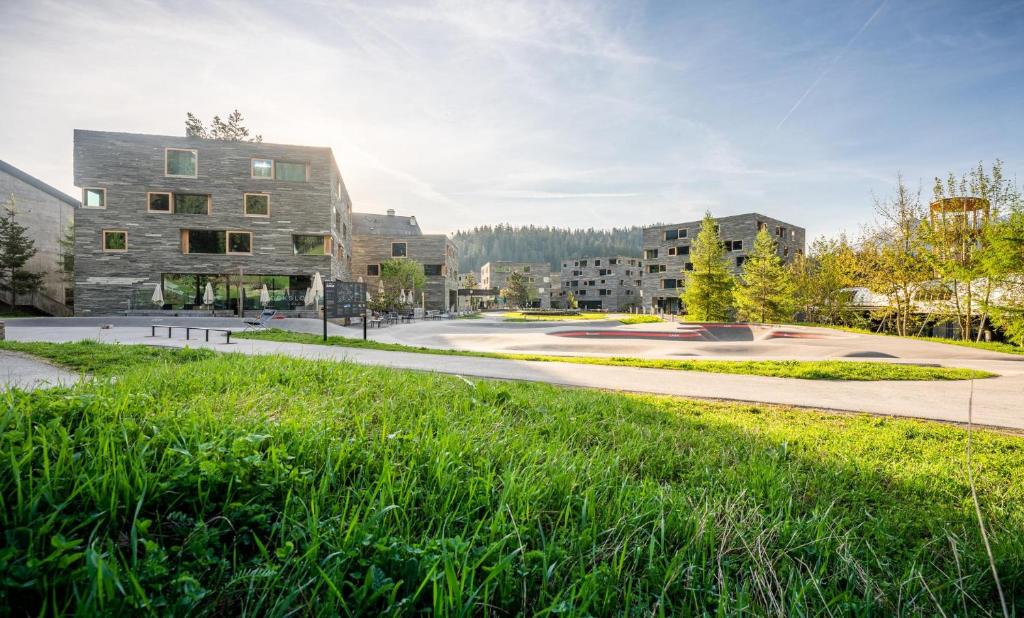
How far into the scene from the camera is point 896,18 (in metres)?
10.5

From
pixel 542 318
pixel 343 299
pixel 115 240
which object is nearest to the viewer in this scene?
pixel 343 299

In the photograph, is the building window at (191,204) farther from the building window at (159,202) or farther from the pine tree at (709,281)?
the pine tree at (709,281)

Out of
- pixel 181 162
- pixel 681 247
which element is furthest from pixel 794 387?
pixel 681 247

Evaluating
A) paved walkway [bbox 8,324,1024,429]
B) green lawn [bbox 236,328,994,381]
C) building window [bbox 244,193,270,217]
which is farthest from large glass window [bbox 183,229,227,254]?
paved walkway [bbox 8,324,1024,429]

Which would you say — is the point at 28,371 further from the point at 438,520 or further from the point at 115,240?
the point at 115,240

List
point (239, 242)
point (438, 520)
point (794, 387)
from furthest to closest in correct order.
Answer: point (239, 242) → point (794, 387) → point (438, 520)

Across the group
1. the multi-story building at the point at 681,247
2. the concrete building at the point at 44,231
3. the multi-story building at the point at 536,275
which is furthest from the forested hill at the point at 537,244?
the concrete building at the point at 44,231

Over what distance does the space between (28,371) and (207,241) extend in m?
28.3

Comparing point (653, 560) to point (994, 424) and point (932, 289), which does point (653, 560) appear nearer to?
point (994, 424)

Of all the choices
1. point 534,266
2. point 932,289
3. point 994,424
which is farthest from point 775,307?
point 534,266

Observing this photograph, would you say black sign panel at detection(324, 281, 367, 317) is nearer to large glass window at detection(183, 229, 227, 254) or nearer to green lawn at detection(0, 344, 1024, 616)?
green lawn at detection(0, 344, 1024, 616)

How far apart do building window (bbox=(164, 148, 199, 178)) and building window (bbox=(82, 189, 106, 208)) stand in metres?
4.28

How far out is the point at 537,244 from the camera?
177125 millimetres

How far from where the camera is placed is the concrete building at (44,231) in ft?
103
